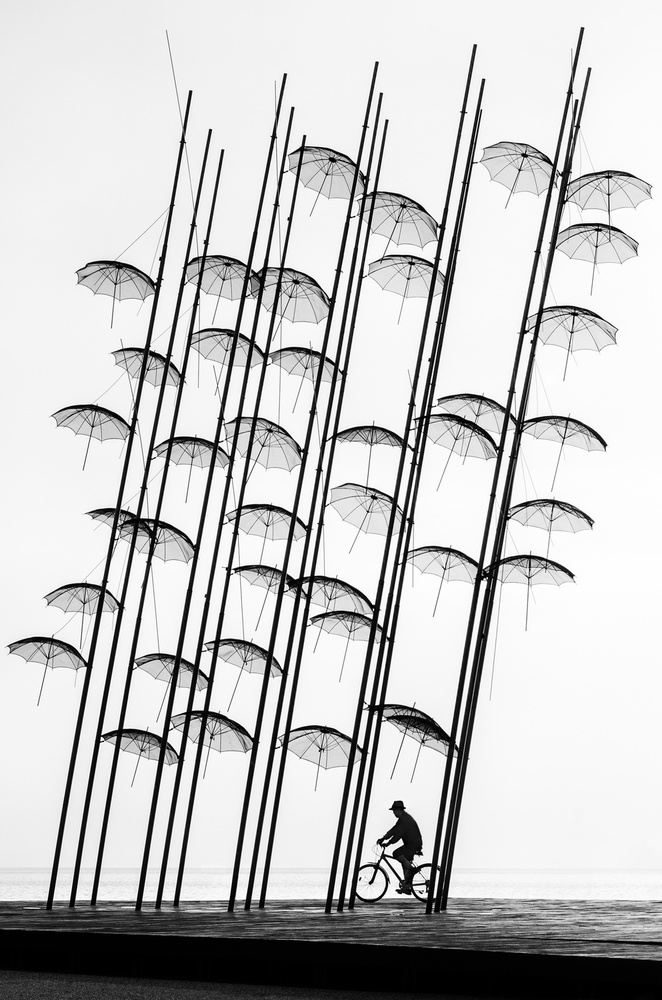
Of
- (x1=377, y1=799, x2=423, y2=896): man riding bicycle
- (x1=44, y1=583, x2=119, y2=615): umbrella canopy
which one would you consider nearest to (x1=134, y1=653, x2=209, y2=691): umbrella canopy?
(x1=44, y1=583, x2=119, y2=615): umbrella canopy

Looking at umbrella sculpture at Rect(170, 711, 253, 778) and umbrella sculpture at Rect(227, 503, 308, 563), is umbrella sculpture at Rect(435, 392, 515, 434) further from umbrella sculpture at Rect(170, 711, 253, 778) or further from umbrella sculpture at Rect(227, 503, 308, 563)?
umbrella sculpture at Rect(170, 711, 253, 778)

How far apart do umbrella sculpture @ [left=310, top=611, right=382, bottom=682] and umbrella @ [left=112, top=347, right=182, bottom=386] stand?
13.6 ft

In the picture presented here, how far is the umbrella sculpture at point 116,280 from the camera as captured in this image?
15797 mm

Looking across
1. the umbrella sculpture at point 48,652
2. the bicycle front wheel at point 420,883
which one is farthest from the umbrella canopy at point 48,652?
the bicycle front wheel at point 420,883

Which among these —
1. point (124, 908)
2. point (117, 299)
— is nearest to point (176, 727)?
point (124, 908)

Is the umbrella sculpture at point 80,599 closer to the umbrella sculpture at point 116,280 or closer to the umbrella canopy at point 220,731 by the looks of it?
the umbrella canopy at point 220,731

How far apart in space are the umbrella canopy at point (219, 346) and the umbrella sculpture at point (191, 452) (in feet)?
4.22

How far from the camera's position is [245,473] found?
47.2ft

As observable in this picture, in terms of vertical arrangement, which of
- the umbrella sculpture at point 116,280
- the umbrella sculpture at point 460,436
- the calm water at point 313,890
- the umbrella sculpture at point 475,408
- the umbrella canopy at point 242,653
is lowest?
the calm water at point 313,890

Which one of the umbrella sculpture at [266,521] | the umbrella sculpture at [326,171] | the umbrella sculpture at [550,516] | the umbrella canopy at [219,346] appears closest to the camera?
the umbrella sculpture at [550,516]

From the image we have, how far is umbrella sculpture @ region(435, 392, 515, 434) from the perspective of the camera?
14836 mm

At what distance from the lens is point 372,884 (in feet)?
50.8

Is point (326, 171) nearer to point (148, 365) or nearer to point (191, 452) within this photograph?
point (148, 365)

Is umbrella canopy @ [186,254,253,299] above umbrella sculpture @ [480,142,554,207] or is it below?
below
